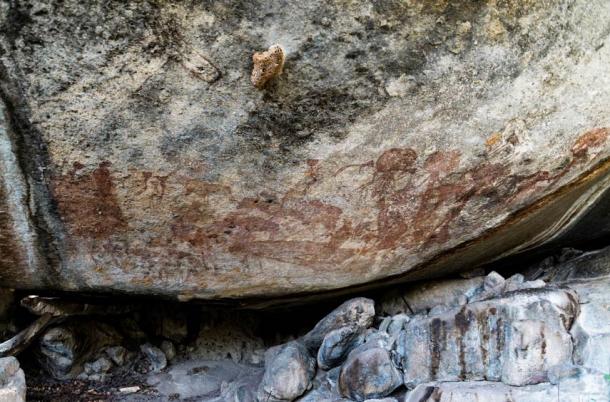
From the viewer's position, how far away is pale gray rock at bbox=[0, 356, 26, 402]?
84.9 inches

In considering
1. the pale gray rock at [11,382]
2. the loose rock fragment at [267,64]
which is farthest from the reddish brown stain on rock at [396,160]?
the pale gray rock at [11,382]

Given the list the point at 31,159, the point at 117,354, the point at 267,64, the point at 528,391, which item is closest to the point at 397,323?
the point at 528,391

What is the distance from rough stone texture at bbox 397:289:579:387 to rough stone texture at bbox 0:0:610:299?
1.16 feet

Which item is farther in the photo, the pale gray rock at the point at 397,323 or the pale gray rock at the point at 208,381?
the pale gray rock at the point at 208,381

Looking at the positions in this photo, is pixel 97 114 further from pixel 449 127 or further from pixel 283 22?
pixel 449 127

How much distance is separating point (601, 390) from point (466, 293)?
2.93ft

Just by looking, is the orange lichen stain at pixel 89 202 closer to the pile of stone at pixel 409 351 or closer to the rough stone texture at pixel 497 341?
the pile of stone at pixel 409 351

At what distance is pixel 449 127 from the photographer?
2.04 metres

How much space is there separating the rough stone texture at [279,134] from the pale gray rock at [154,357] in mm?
919

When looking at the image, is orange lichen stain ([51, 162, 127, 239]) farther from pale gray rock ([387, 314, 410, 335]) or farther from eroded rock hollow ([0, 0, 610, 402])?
pale gray rock ([387, 314, 410, 335])

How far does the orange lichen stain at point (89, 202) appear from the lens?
1960 millimetres

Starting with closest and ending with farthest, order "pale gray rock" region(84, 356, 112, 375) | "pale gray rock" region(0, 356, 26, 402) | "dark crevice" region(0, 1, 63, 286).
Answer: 1. "dark crevice" region(0, 1, 63, 286)
2. "pale gray rock" region(0, 356, 26, 402)
3. "pale gray rock" region(84, 356, 112, 375)

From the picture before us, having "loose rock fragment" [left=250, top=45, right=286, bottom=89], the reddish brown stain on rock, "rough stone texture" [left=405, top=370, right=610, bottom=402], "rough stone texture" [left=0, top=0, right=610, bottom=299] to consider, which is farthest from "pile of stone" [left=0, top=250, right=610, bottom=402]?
"loose rock fragment" [left=250, top=45, right=286, bottom=89]

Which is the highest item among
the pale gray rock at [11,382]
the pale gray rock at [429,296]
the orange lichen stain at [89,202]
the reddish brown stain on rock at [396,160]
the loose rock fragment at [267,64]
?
the loose rock fragment at [267,64]
